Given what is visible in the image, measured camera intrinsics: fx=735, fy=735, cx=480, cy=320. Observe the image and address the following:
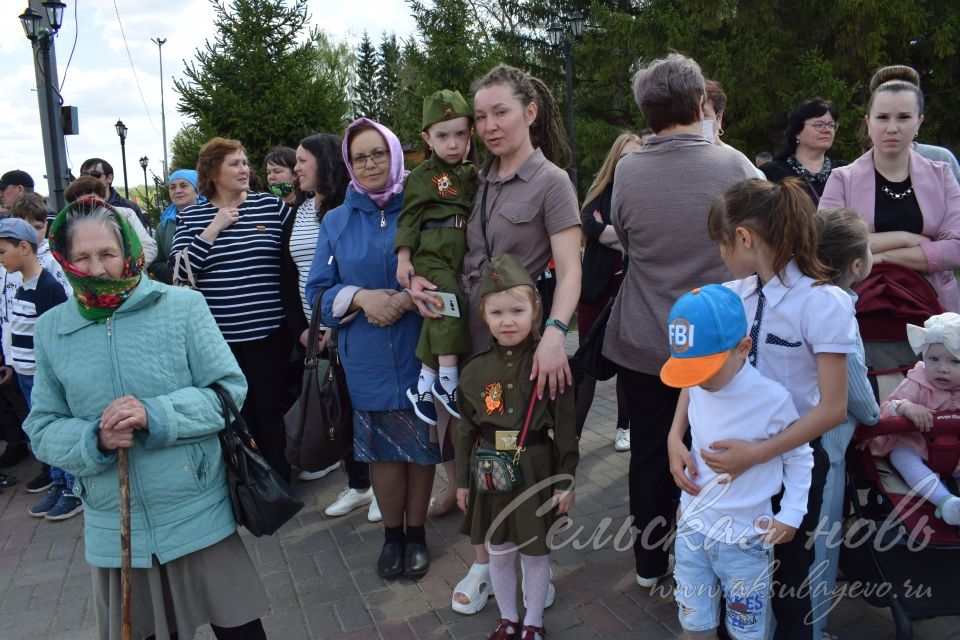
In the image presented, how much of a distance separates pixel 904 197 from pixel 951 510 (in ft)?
4.32

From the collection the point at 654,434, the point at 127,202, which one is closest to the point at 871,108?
the point at 654,434

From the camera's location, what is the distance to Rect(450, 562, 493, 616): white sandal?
3.29m

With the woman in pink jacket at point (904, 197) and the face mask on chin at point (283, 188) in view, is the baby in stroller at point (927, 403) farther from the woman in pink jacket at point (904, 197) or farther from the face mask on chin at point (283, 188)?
the face mask on chin at point (283, 188)

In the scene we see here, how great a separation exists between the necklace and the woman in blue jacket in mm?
2143

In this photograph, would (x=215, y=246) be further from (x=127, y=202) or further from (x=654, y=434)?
(x=127, y=202)

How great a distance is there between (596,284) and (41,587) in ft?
11.7

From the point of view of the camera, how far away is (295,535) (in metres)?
4.32

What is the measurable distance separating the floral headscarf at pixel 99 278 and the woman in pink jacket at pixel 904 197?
112 inches

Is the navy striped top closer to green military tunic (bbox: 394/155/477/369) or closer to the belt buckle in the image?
green military tunic (bbox: 394/155/477/369)

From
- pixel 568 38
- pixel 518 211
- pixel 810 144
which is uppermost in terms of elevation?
pixel 568 38

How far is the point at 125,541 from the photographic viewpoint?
237cm

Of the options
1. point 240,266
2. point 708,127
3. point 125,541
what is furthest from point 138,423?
point 708,127

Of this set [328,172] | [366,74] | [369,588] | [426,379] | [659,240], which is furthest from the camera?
[366,74]

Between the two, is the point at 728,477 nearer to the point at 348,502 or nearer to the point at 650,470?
the point at 650,470
